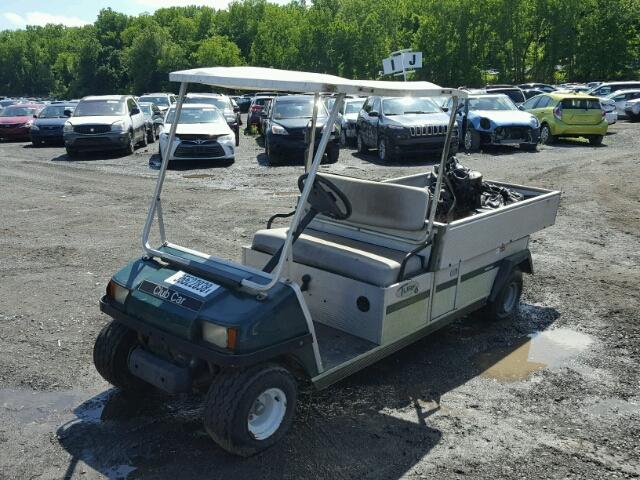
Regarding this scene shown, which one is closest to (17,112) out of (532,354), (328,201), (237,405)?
(328,201)

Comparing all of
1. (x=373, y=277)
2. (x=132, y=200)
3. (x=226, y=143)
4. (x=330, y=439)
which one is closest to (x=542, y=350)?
(x=373, y=277)

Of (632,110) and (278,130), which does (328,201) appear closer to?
(278,130)

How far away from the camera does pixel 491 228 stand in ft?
18.0

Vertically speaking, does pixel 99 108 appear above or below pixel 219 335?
above

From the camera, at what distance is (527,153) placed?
1728 cm

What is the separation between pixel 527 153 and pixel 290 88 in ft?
48.4

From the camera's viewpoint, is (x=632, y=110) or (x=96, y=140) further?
(x=632, y=110)

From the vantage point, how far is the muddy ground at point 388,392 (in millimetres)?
3859

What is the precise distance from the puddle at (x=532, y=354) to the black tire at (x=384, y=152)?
10076 mm

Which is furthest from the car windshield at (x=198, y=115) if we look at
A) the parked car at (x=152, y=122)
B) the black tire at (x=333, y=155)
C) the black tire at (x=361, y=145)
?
the black tire at (x=361, y=145)

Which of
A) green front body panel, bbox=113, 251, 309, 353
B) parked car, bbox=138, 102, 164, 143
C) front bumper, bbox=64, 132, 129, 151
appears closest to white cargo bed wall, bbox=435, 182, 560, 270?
green front body panel, bbox=113, 251, 309, 353

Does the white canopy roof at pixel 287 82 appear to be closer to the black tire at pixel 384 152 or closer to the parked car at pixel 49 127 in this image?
the black tire at pixel 384 152

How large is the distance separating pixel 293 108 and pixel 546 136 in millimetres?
7929

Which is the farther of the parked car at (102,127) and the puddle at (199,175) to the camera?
the parked car at (102,127)
